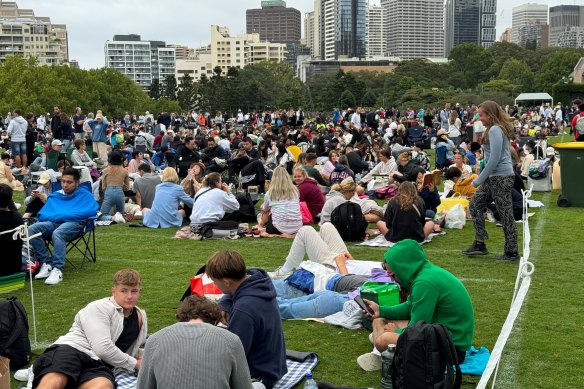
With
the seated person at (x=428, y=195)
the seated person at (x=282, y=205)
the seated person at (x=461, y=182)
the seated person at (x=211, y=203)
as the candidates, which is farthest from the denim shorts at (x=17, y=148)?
the seated person at (x=428, y=195)

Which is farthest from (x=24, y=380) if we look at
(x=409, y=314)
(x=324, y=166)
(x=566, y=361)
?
(x=324, y=166)

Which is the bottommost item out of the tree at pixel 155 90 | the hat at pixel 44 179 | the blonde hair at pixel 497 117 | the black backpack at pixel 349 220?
the black backpack at pixel 349 220

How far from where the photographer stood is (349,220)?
11.9 m

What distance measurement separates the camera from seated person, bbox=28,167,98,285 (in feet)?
32.4

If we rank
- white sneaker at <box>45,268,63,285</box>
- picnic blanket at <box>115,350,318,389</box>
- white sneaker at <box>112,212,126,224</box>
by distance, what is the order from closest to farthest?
picnic blanket at <box>115,350,318,389</box>, white sneaker at <box>45,268,63,285</box>, white sneaker at <box>112,212,126,224</box>

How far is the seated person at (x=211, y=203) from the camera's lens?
1250 cm

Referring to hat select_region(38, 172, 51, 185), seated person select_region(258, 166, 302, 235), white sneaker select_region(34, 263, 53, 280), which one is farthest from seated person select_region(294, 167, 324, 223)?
white sneaker select_region(34, 263, 53, 280)

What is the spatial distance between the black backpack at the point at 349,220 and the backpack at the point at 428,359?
6523 mm

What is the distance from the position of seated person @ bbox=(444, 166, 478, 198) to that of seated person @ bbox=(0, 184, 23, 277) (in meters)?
8.07

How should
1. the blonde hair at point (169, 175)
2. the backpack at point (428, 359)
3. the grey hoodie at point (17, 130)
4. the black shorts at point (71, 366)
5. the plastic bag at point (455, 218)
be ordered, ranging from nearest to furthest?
the backpack at point (428, 359) < the black shorts at point (71, 366) < the plastic bag at point (455, 218) < the blonde hair at point (169, 175) < the grey hoodie at point (17, 130)

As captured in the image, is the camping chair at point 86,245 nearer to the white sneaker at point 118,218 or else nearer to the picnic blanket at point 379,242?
the white sneaker at point 118,218

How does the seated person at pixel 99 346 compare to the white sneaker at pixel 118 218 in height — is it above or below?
above

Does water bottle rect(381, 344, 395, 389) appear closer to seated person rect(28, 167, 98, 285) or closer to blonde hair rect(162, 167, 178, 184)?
seated person rect(28, 167, 98, 285)

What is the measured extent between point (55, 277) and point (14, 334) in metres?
3.17
